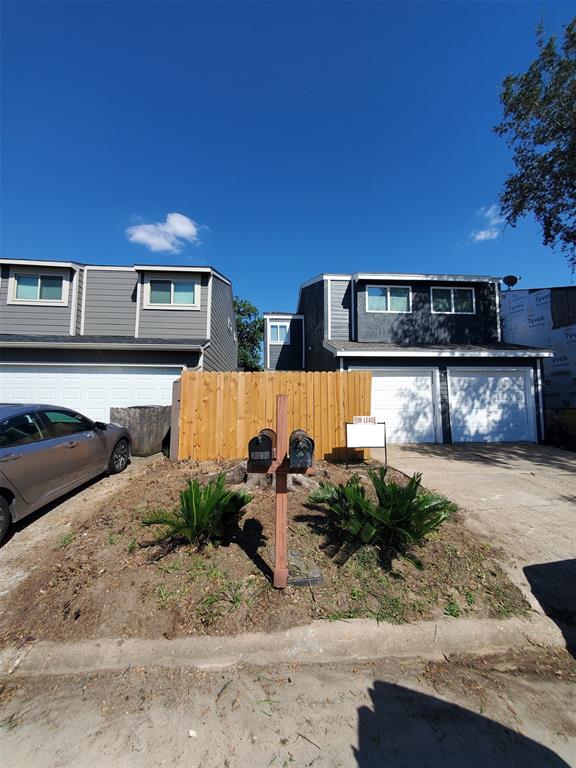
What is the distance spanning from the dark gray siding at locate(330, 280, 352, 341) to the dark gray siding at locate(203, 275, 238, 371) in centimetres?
449

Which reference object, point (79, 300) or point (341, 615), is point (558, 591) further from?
point (79, 300)

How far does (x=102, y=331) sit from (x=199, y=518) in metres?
10.8

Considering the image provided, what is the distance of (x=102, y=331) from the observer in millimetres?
12008

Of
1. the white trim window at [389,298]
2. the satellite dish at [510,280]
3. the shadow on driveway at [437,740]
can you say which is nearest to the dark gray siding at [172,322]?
the white trim window at [389,298]

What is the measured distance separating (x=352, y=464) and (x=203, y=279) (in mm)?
8435

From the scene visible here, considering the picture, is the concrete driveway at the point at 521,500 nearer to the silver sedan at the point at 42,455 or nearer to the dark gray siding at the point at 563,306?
the silver sedan at the point at 42,455

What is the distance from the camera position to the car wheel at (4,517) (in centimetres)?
371

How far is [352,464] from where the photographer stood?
24.8 ft

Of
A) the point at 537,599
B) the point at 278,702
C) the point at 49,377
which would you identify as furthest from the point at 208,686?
the point at 49,377

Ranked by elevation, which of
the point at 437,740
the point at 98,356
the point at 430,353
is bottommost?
the point at 437,740

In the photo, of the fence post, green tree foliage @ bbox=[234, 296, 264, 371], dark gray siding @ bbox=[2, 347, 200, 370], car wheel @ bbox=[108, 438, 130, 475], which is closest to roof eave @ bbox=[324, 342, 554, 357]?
dark gray siding @ bbox=[2, 347, 200, 370]

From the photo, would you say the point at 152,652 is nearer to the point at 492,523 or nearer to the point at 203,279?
the point at 492,523

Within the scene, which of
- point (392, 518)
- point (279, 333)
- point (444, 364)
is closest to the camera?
point (392, 518)

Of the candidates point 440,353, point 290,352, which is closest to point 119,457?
point 440,353
